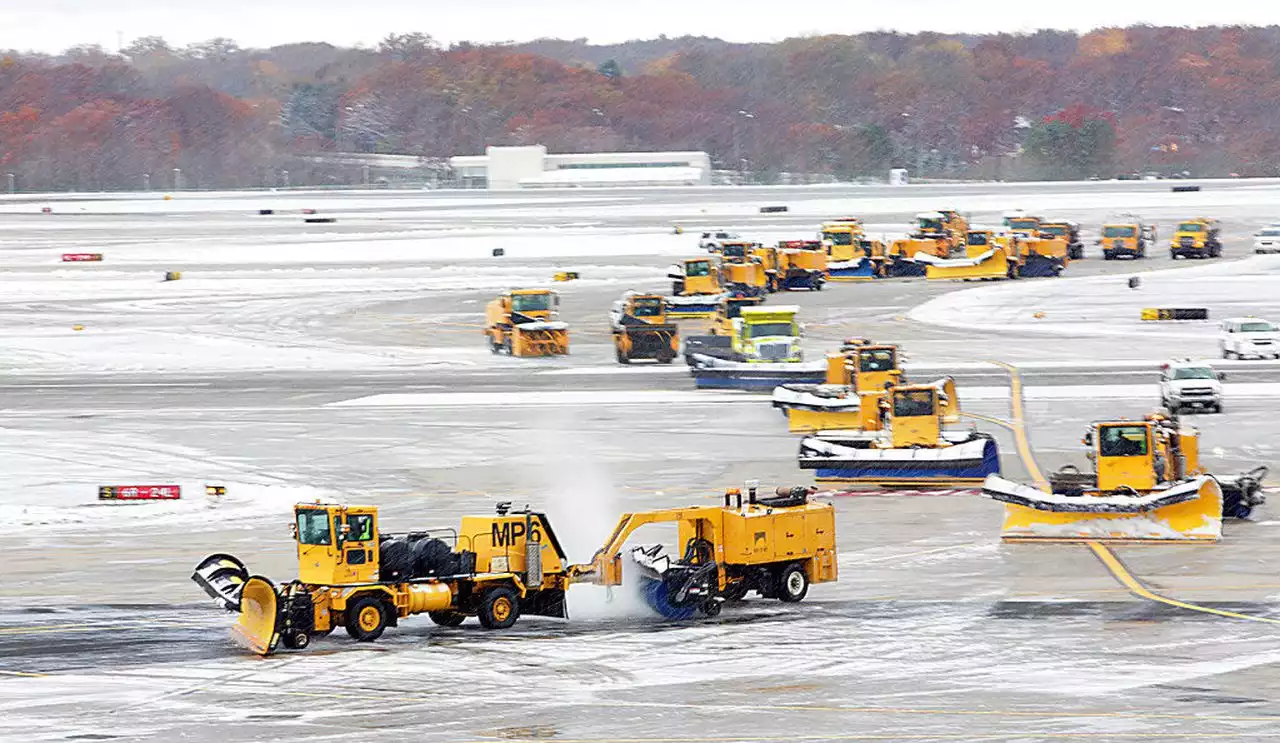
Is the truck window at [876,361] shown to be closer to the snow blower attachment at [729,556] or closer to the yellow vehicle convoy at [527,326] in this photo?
the snow blower attachment at [729,556]

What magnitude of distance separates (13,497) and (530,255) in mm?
81672

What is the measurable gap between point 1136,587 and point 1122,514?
13.4ft

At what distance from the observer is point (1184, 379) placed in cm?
5022

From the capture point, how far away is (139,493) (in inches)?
1550

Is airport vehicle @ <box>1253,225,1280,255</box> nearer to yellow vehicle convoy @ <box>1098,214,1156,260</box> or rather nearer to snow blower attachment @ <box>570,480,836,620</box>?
yellow vehicle convoy @ <box>1098,214,1156,260</box>

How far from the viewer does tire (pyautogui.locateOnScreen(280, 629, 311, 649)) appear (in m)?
25.3

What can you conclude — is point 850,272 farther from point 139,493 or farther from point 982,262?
point 139,493

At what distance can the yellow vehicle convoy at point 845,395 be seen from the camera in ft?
154

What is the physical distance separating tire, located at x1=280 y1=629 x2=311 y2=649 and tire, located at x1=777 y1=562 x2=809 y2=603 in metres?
6.99

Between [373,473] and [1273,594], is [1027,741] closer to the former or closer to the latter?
[1273,594]

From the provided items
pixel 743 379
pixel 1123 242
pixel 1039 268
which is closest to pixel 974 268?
pixel 1039 268

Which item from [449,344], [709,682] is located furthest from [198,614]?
[449,344]

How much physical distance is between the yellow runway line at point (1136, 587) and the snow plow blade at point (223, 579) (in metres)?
12.5

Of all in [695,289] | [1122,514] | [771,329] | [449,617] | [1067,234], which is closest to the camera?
[449,617]
